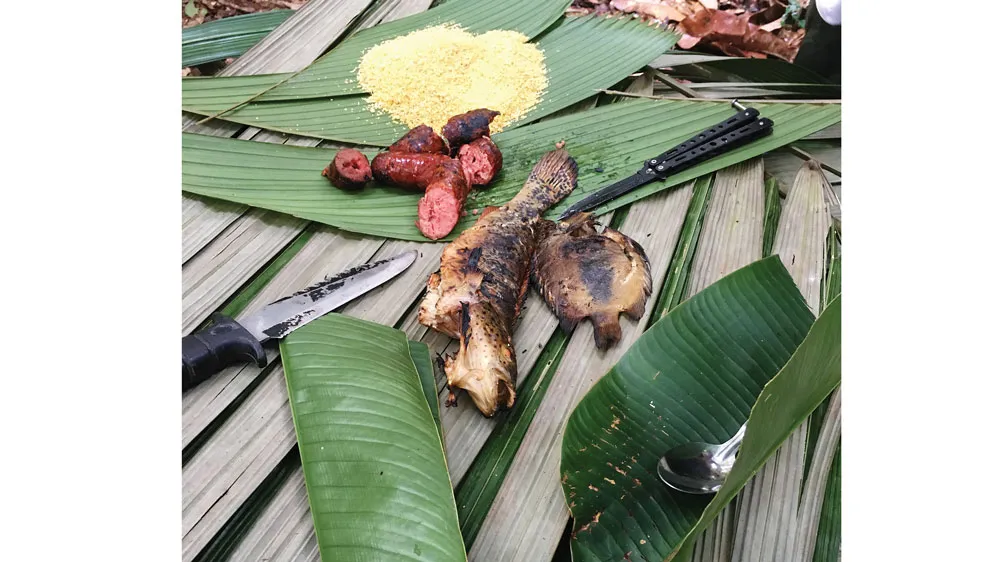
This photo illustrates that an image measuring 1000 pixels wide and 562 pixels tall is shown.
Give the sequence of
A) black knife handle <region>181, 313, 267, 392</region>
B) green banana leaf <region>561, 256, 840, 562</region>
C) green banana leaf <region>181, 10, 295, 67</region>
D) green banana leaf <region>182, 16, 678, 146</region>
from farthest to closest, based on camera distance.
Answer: green banana leaf <region>181, 10, 295, 67</region> < green banana leaf <region>182, 16, 678, 146</region> < black knife handle <region>181, 313, 267, 392</region> < green banana leaf <region>561, 256, 840, 562</region>

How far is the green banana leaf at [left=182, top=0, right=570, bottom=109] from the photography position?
1.90 m

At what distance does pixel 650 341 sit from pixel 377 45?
1.42 m

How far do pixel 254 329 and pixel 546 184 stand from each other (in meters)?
0.77

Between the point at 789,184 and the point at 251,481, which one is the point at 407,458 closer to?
the point at 251,481

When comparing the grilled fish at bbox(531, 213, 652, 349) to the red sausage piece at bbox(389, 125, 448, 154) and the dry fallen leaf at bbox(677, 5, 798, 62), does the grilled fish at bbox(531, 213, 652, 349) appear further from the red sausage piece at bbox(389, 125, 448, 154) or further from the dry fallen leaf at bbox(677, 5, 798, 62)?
the dry fallen leaf at bbox(677, 5, 798, 62)

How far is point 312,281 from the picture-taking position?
1.47 m

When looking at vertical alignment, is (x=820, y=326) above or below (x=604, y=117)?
above

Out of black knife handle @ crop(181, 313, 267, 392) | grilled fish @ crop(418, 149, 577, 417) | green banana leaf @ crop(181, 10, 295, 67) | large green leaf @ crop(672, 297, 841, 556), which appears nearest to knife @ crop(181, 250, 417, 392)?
black knife handle @ crop(181, 313, 267, 392)

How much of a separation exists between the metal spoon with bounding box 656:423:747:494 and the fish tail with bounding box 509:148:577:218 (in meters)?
0.71

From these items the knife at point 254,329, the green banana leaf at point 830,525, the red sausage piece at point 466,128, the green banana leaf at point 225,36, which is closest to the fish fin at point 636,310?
the green banana leaf at point 830,525

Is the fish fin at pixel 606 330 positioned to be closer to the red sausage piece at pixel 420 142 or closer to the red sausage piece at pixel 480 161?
the red sausage piece at pixel 480 161

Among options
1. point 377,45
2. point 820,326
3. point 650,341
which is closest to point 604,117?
point 377,45

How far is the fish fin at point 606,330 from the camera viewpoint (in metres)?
1.35

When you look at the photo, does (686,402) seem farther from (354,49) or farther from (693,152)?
(354,49)
